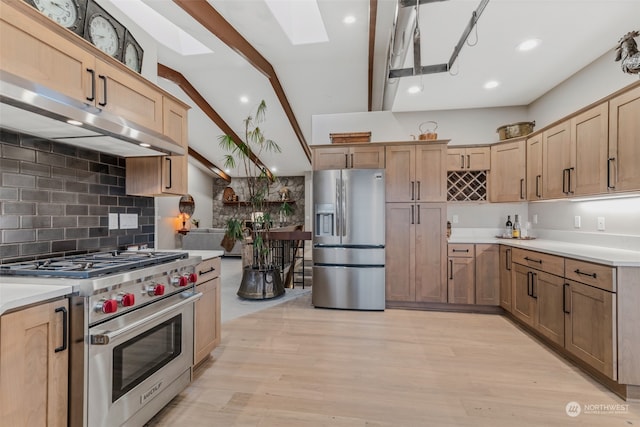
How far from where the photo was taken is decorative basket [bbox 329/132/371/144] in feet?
13.4

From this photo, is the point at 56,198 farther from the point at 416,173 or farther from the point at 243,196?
the point at 243,196

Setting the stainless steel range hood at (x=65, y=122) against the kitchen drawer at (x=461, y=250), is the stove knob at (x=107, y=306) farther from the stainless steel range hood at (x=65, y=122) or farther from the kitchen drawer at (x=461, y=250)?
the kitchen drawer at (x=461, y=250)

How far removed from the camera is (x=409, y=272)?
373 cm

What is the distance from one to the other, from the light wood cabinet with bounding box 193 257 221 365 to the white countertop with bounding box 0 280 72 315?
949 millimetres

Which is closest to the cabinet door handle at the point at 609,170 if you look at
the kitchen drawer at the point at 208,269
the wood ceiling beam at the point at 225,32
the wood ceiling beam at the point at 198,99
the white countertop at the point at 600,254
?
the white countertop at the point at 600,254

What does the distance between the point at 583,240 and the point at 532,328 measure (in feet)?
3.48

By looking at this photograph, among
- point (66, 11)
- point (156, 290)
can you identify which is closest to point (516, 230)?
point (156, 290)

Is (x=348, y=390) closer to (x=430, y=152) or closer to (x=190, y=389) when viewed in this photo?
(x=190, y=389)

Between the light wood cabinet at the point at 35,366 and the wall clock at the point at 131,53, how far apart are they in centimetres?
183

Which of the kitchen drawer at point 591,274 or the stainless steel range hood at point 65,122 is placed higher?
the stainless steel range hood at point 65,122

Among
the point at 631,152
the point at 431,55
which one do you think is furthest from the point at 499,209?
the point at 431,55

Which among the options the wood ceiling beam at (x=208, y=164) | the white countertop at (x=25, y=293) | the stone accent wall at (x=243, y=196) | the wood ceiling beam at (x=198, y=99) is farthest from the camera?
the stone accent wall at (x=243, y=196)

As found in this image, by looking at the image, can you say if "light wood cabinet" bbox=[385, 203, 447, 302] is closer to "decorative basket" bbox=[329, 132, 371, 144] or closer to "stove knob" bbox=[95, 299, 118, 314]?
"decorative basket" bbox=[329, 132, 371, 144]

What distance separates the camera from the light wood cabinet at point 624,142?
2117mm
